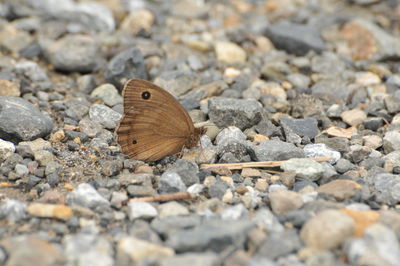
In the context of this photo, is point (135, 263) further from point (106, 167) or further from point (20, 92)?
point (20, 92)

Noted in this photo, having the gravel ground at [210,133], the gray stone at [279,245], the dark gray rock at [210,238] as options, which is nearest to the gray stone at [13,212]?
the gravel ground at [210,133]

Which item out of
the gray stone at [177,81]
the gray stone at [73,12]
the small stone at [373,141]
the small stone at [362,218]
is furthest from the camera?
the gray stone at [73,12]

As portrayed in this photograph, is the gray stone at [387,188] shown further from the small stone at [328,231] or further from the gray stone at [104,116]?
the gray stone at [104,116]

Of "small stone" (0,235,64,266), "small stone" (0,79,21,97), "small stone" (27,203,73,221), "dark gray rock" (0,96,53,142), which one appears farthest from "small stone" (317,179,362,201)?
"small stone" (0,79,21,97)

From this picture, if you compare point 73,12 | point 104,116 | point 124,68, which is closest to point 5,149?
point 104,116

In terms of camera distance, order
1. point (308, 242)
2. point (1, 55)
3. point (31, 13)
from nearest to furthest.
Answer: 1. point (308, 242)
2. point (1, 55)
3. point (31, 13)

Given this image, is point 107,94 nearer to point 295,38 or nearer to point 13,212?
point 13,212

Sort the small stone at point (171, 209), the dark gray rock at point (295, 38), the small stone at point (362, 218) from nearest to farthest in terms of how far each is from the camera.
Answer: the small stone at point (362, 218) → the small stone at point (171, 209) → the dark gray rock at point (295, 38)

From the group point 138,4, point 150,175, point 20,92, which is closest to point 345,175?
point 150,175
